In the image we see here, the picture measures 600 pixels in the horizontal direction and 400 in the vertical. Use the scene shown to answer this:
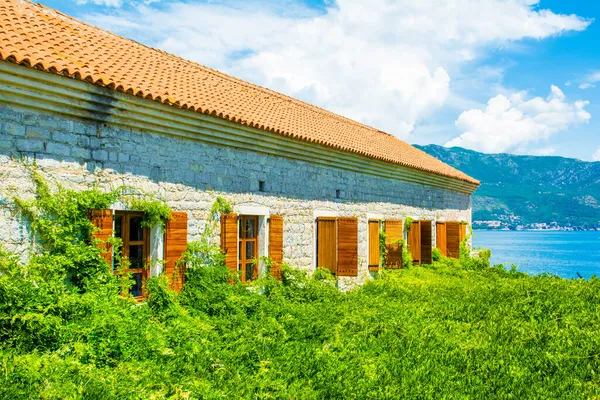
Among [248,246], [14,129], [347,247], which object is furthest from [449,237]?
[14,129]

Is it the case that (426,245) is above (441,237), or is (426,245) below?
below

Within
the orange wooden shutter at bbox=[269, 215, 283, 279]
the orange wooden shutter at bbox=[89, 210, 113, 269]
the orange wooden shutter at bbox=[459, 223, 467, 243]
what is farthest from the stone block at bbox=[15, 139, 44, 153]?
the orange wooden shutter at bbox=[459, 223, 467, 243]

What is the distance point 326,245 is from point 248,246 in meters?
2.35

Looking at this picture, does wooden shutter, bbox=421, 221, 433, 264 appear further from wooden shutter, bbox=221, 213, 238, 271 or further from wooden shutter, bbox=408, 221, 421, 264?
wooden shutter, bbox=221, 213, 238, 271

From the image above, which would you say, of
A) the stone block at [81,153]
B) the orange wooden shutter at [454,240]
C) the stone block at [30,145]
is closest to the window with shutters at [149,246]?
the stone block at [81,153]

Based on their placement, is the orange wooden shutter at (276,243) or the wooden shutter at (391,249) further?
the wooden shutter at (391,249)

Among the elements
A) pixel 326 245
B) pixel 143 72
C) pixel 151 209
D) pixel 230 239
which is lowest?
pixel 326 245

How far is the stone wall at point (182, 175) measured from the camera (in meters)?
5.95

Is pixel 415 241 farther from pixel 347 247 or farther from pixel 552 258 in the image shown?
pixel 552 258

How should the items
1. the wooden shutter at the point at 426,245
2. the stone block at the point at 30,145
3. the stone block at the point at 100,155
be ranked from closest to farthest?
1. the stone block at the point at 30,145
2. the stone block at the point at 100,155
3. the wooden shutter at the point at 426,245

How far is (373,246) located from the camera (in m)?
13.2

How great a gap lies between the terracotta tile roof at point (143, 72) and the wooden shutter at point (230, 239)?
5.95ft

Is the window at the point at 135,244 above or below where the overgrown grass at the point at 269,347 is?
above

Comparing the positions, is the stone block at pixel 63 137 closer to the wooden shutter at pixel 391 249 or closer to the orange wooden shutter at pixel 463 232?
the wooden shutter at pixel 391 249
